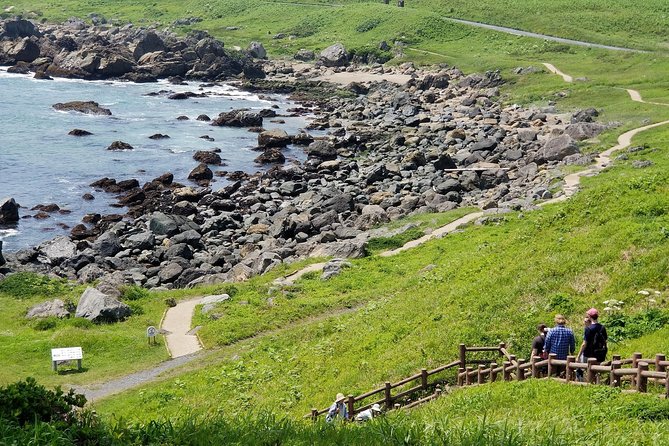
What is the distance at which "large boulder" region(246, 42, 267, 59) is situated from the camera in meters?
149

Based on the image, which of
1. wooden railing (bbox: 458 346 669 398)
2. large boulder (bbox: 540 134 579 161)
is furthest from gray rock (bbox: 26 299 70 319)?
large boulder (bbox: 540 134 579 161)

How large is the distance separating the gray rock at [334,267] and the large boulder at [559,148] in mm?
28016

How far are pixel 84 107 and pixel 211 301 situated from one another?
2740 inches

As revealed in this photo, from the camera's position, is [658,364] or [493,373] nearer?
[658,364]

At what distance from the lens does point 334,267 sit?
44312mm

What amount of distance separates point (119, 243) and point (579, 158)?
35627 millimetres

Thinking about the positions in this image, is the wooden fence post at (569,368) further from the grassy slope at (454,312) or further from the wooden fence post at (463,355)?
the wooden fence post at (463,355)

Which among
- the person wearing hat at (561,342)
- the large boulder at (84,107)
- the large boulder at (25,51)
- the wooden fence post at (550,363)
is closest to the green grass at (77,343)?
the person wearing hat at (561,342)

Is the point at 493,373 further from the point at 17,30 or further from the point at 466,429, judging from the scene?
the point at 17,30

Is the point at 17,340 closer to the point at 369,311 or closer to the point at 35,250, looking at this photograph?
the point at 369,311

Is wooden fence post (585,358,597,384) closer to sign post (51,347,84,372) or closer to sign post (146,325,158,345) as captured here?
sign post (51,347,84,372)

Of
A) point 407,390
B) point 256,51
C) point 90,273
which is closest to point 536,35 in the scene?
point 256,51

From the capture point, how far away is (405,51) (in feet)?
459

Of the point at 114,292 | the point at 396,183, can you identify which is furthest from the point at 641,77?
the point at 114,292
